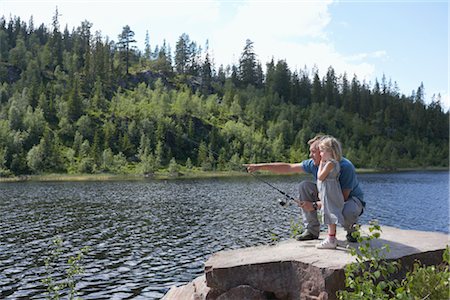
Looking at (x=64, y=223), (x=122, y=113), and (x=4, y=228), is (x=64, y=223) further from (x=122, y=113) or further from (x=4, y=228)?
(x=122, y=113)

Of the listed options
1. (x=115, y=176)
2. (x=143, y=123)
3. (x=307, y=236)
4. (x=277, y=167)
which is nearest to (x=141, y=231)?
(x=277, y=167)

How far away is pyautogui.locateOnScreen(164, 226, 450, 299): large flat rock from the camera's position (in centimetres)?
786

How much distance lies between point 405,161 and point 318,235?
161 m

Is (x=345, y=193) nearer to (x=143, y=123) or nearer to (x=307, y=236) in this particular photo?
(x=307, y=236)

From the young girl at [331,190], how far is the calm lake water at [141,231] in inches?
376

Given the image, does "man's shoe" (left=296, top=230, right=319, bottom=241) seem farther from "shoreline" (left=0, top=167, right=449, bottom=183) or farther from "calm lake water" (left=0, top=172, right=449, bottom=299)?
"shoreline" (left=0, top=167, right=449, bottom=183)

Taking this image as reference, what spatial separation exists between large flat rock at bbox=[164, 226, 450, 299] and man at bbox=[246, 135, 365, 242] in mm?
469

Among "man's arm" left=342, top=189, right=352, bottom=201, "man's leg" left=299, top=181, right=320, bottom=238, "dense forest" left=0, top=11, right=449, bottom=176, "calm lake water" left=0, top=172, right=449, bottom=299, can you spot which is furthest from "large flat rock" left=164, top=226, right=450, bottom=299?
"dense forest" left=0, top=11, right=449, bottom=176

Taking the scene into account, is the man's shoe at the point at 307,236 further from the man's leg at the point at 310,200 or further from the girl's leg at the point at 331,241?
the girl's leg at the point at 331,241

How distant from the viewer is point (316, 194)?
995 centimetres

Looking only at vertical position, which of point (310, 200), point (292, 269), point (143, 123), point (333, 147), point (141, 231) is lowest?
point (141, 231)

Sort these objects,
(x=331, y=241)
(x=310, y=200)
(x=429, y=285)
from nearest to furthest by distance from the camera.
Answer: (x=429, y=285), (x=331, y=241), (x=310, y=200)

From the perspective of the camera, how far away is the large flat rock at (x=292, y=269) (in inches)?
309

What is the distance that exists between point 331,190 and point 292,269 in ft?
6.00
